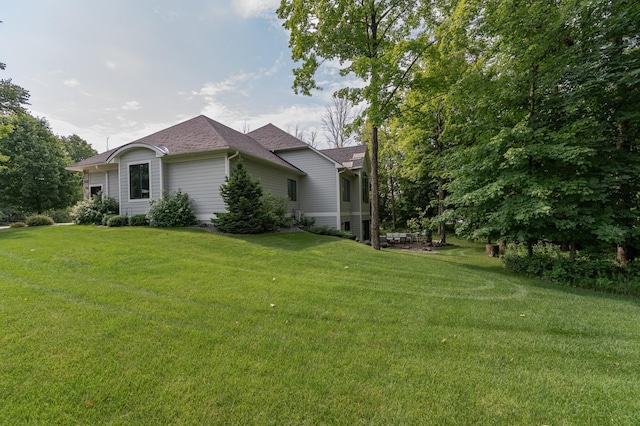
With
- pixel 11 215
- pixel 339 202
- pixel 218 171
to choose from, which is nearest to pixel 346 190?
pixel 339 202

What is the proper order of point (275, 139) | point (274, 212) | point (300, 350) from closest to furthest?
point (300, 350), point (274, 212), point (275, 139)

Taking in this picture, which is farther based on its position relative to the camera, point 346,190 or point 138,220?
point 346,190

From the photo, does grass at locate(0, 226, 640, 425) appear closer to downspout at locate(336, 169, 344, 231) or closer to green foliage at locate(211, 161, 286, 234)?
green foliage at locate(211, 161, 286, 234)

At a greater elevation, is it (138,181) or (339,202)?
(138,181)

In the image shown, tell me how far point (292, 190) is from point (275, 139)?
432 cm

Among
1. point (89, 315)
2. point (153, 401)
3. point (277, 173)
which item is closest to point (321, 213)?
point (277, 173)

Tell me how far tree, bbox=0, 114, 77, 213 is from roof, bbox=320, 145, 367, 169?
22954mm

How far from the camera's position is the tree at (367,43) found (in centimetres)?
1002

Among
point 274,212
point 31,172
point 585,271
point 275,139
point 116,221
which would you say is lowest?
point 585,271

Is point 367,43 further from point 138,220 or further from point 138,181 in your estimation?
point 138,220

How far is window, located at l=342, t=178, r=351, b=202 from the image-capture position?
17.5 m

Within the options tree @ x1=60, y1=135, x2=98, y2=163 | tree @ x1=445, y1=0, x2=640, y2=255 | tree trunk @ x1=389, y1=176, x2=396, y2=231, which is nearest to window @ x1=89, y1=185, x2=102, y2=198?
tree @ x1=445, y1=0, x2=640, y2=255

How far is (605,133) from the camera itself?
7.37 meters

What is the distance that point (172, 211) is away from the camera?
11.9m
